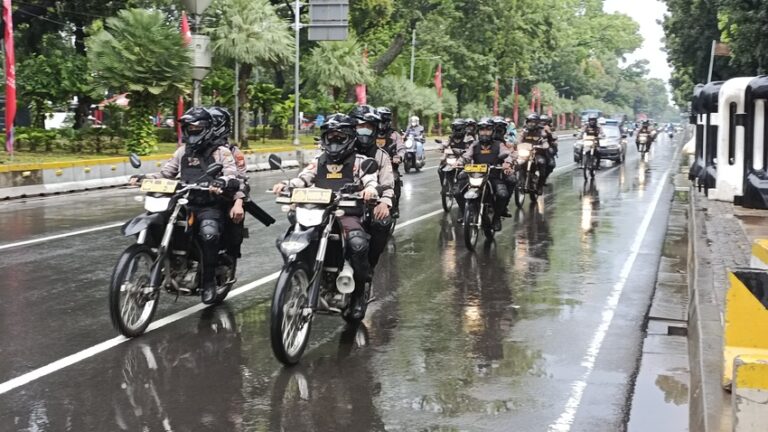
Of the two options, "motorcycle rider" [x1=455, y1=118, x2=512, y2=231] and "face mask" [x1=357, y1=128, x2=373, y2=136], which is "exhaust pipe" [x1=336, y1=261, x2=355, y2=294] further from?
"motorcycle rider" [x1=455, y1=118, x2=512, y2=231]

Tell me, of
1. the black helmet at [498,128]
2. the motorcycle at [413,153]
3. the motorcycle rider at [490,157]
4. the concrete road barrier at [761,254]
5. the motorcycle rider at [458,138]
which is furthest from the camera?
the motorcycle at [413,153]

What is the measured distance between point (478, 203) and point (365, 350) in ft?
20.1

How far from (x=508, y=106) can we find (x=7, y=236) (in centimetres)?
8496

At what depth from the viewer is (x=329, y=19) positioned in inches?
1367

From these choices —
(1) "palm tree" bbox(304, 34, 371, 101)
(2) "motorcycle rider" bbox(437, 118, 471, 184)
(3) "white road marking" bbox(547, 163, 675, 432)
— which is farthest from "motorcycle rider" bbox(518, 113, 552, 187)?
(1) "palm tree" bbox(304, 34, 371, 101)

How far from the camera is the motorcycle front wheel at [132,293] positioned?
7070 mm

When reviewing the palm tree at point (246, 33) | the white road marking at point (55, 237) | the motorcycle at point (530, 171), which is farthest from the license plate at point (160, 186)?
the palm tree at point (246, 33)

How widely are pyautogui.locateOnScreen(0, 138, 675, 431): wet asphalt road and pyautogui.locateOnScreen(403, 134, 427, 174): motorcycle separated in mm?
16149

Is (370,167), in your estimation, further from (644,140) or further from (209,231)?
(644,140)

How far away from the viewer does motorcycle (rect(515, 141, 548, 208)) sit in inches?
752

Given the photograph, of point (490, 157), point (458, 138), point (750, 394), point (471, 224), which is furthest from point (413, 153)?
point (750, 394)

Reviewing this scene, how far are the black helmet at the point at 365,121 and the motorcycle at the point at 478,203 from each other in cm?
323

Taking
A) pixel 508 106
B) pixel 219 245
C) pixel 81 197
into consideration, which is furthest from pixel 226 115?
pixel 508 106

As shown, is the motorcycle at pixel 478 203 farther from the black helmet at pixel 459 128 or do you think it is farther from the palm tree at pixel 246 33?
the palm tree at pixel 246 33
